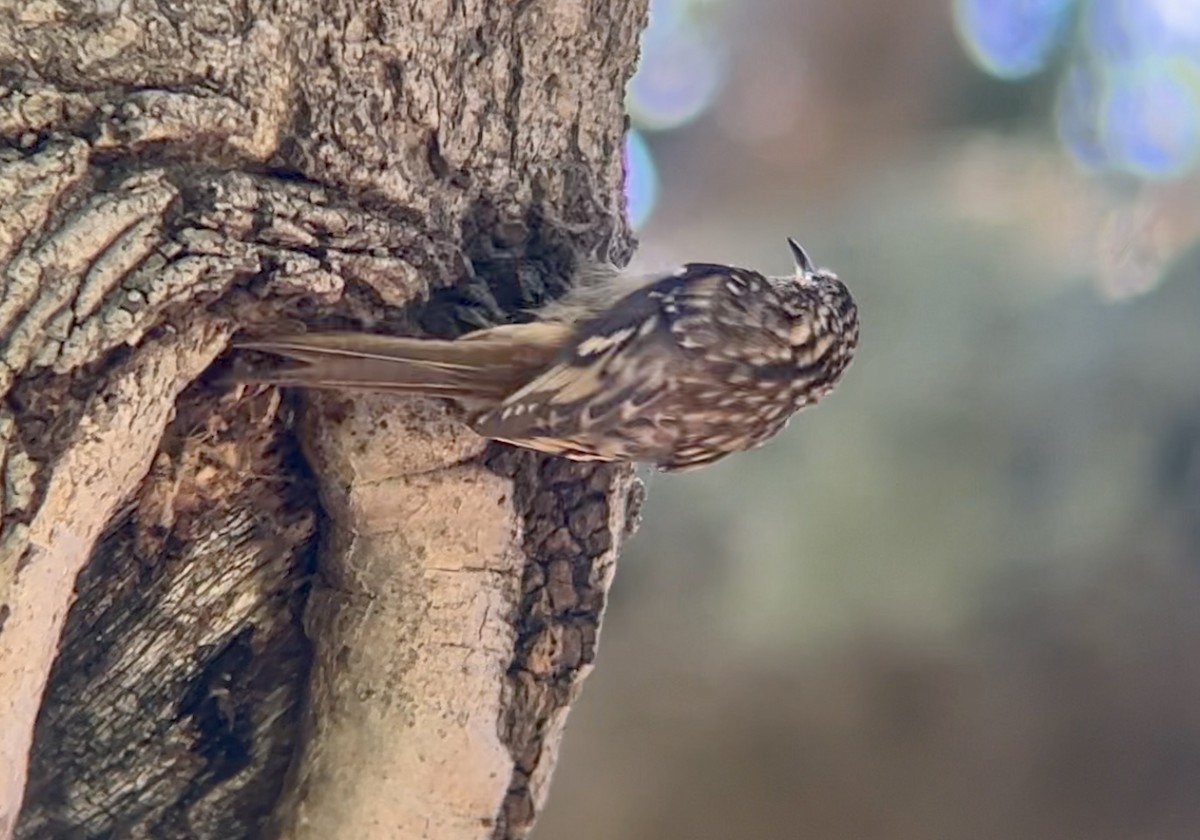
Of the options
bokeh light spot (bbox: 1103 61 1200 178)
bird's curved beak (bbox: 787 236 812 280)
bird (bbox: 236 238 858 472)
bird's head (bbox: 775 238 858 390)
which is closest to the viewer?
bird (bbox: 236 238 858 472)

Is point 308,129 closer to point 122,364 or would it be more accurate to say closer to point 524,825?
point 122,364

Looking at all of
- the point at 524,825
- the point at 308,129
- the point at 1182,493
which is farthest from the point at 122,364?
the point at 1182,493

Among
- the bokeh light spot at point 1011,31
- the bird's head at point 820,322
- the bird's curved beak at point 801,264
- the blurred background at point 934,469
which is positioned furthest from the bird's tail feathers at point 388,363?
the bokeh light spot at point 1011,31

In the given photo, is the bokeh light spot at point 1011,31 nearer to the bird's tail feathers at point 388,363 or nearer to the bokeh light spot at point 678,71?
the bokeh light spot at point 678,71

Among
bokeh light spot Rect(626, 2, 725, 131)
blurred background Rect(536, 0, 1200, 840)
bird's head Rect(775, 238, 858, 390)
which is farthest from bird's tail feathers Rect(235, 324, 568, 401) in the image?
bokeh light spot Rect(626, 2, 725, 131)

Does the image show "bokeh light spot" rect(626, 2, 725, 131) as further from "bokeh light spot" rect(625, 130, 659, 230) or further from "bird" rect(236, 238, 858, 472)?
"bird" rect(236, 238, 858, 472)

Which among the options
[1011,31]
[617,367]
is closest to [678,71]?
[1011,31]

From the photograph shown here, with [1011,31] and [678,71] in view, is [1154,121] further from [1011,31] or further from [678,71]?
[678,71]
